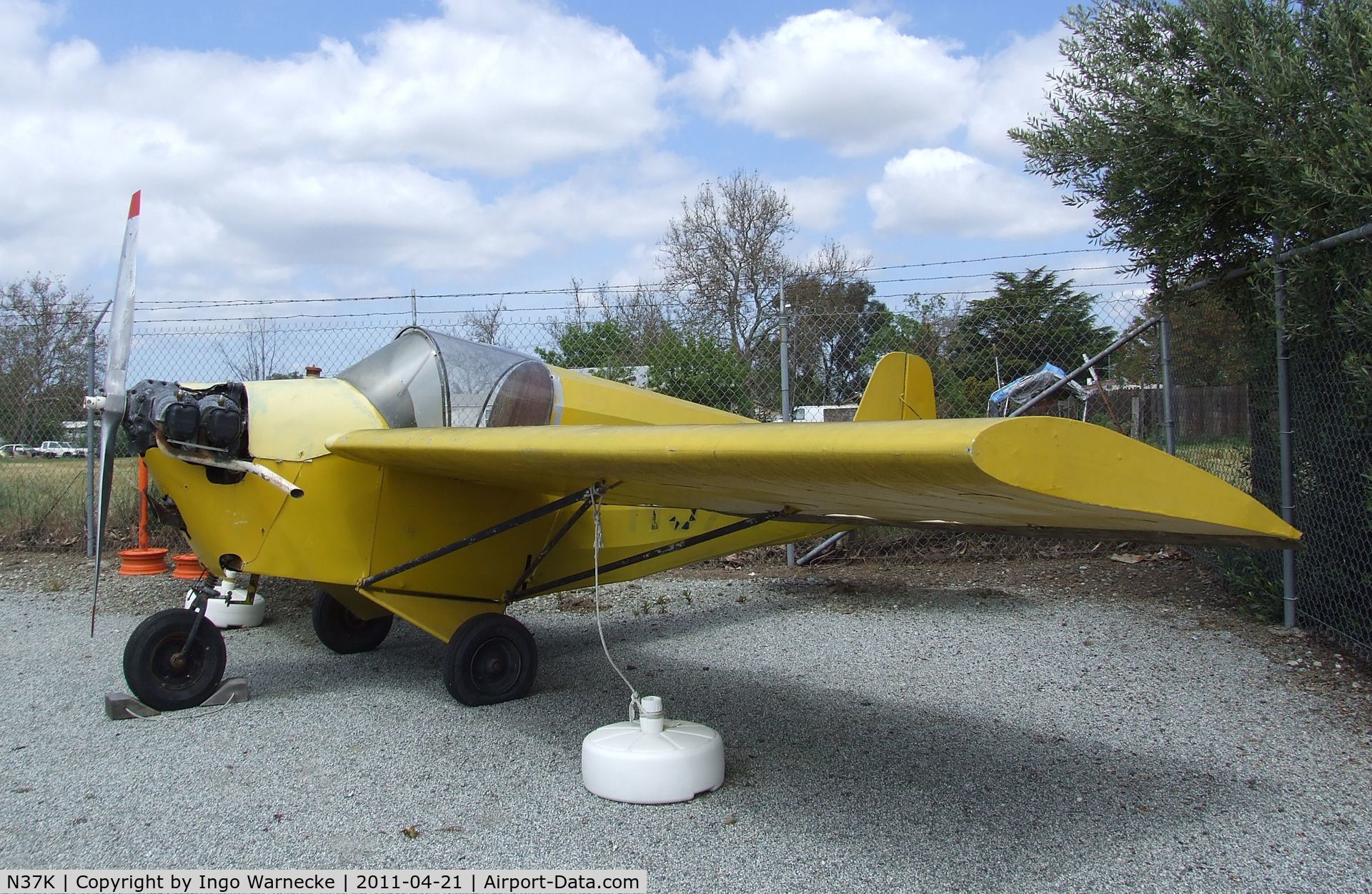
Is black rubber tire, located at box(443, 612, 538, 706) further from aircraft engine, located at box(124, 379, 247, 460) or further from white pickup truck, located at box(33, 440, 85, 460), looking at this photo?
white pickup truck, located at box(33, 440, 85, 460)

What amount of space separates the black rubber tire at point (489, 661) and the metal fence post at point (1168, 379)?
5.03 meters

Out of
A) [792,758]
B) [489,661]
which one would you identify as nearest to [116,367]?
[489,661]

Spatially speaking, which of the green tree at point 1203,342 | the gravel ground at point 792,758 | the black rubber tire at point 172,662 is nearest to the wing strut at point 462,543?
the gravel ground at point 792,758

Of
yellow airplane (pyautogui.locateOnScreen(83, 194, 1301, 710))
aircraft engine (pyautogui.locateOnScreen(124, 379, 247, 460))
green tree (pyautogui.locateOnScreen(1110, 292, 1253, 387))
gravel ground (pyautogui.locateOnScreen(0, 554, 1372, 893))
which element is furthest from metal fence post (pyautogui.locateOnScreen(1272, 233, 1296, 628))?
aircraft engine (pyautogui.locateOnScreen(124, 379, 247, 460))

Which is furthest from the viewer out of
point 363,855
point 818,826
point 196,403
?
point 196,403

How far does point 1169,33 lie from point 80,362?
9749mm

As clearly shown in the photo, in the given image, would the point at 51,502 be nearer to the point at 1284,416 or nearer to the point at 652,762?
the point at 652,762

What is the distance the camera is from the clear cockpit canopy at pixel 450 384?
461 cm

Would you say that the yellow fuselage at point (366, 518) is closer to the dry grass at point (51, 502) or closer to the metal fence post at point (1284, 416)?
the metal fence post at point (1284, 416)

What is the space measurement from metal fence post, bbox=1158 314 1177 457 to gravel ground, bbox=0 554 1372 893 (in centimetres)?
123

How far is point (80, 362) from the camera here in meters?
9.16

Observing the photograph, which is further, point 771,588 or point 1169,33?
point 771,588

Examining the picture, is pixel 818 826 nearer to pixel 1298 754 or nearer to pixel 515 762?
pixel 515 762

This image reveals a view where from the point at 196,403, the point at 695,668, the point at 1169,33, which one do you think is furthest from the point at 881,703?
the point at 1169,33
